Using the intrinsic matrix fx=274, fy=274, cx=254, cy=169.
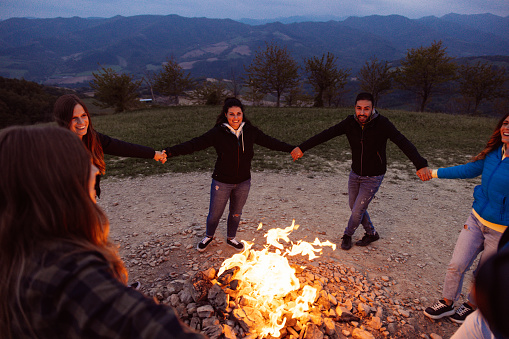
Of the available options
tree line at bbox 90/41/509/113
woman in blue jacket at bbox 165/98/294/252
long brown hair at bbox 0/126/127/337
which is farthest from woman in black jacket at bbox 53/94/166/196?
tree line at bbox 90/41/509/113

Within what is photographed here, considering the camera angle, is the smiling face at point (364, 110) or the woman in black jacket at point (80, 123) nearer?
the woman in black jacket at point (80, 123)

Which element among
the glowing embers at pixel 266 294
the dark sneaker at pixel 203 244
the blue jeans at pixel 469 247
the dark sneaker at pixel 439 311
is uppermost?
the blue jeans at pixel 469 247

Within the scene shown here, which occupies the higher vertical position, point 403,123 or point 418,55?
point 418,55

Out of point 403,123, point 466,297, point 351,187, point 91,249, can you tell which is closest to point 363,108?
point 351,187

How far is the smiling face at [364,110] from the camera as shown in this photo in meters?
4.54

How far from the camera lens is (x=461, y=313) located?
3.73m

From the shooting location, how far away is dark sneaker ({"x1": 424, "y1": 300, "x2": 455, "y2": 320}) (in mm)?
3727

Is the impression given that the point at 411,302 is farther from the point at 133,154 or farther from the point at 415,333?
the point at 133,154

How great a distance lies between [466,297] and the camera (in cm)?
423

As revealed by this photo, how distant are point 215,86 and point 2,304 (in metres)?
46.4

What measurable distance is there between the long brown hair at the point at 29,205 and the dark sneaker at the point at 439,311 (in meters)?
4.24

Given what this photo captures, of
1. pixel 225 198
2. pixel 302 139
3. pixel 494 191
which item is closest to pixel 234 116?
pixel 225 198

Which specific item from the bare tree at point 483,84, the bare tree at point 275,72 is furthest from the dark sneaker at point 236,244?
the bare tree at point 483,84

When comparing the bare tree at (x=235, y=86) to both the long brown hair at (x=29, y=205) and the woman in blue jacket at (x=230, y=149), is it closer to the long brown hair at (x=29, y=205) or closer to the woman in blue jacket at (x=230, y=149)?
the woman in blue jacket at (x=230, y=149)
